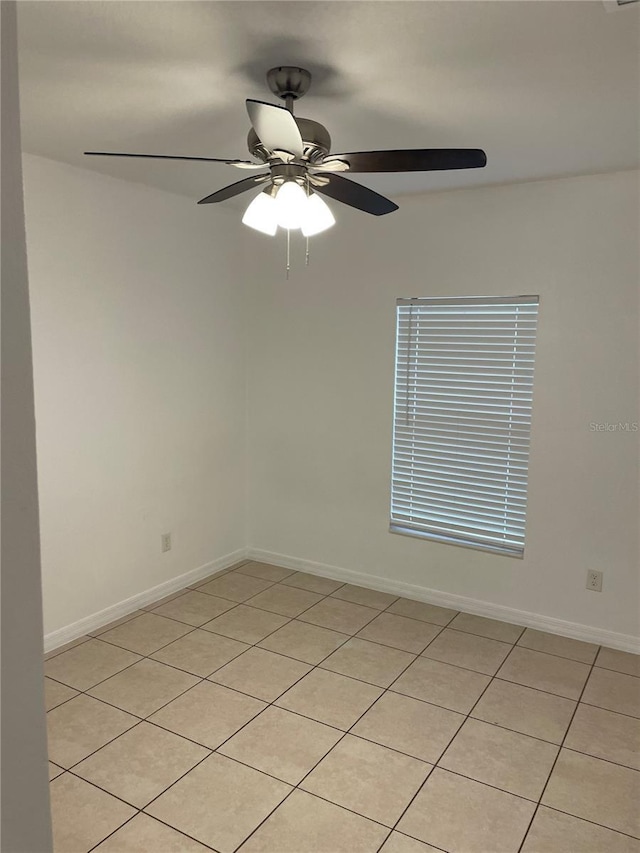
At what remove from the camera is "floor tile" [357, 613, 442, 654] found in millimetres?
3427

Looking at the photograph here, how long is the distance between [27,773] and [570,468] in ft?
10.6

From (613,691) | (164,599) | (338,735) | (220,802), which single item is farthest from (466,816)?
(164,599)

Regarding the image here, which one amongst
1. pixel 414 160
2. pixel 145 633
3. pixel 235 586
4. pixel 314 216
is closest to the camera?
pixel 414 160

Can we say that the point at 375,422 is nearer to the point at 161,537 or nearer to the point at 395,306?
the point at 395,306

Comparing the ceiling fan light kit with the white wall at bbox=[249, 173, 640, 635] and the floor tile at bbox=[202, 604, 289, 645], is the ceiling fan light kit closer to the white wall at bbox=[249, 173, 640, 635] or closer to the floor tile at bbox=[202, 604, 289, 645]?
the white wall at bbox=[249, 173, 640, 635]

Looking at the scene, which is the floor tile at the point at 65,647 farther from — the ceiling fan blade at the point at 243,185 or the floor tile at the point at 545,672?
the ceiling fan blade at the point at 243,185

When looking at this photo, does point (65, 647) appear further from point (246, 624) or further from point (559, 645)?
point (559, 645)

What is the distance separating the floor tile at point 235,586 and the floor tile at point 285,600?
2.7 inches

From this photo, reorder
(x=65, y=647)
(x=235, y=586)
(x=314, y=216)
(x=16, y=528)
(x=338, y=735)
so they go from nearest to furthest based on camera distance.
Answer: (x=16, y=528) < (x=314, y=216) < (x=338, y=735) < (x=65, y=647) < (x=235, y=586)

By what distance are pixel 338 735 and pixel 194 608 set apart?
1.47m

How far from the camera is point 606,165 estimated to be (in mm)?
3045

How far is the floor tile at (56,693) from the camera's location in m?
2.82

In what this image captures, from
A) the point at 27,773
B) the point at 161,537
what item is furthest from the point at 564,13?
the point at 161,537

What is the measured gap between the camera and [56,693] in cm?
289
